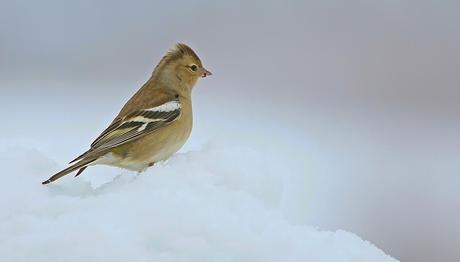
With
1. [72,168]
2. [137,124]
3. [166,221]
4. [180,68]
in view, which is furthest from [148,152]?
[166,221]

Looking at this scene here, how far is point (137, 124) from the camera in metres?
3.58

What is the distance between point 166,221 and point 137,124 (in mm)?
1824

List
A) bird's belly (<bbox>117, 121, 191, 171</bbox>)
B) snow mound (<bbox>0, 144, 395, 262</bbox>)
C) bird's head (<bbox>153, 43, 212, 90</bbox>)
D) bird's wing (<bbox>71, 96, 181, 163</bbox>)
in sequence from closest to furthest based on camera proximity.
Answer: snow mound (<bbox>0, 144, 395, 262</bbox>)
bird's wing (<bbox>71, 96, 181, 163</bbox>)
bird's belly (<bbox>117, 121, 191, 171</bbox>)
bird's head (<bbox>153, 43, 212, 90</bbox>)

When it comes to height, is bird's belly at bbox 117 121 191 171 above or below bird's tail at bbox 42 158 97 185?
above

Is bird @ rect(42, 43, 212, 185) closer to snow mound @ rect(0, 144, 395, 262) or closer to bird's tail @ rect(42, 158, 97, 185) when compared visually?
bird's tail @ rect(42, 158, 97, 185)

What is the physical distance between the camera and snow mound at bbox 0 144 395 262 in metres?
1.70

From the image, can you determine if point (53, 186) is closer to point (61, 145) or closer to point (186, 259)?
point (186, 259)

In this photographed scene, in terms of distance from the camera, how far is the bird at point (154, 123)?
343 cm

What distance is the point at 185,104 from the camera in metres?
3.94

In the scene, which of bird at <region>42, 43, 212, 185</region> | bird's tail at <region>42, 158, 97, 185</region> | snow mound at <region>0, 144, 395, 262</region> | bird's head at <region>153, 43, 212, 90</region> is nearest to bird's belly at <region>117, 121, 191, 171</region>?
bird at <region>42, 43, 212, 185</region>

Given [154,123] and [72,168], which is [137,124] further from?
[72,168]

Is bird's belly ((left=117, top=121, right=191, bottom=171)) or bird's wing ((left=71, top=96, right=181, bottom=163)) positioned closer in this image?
bird's wing ((left=71, top=96, right=181, bottom=163))

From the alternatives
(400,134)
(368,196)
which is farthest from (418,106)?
(368,196)

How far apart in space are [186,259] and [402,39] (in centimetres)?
914
